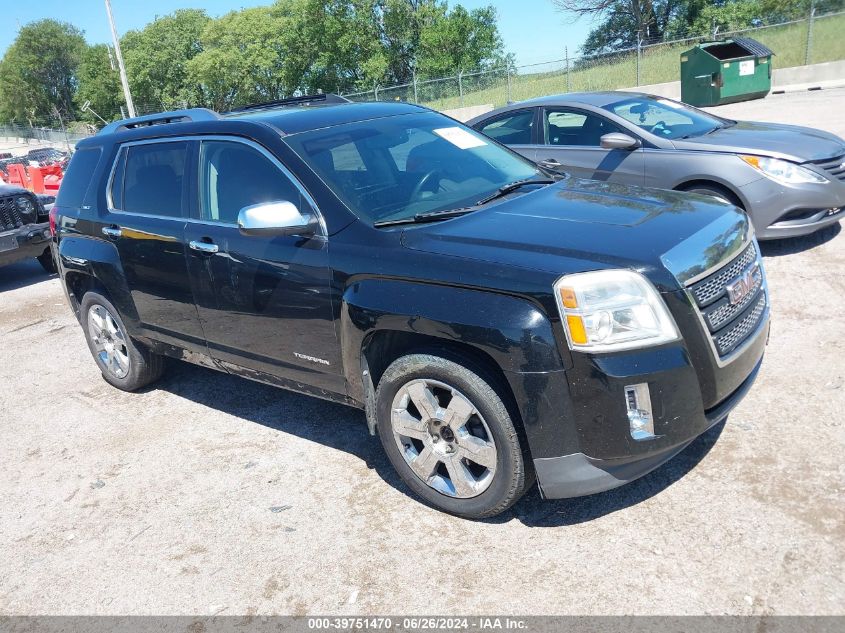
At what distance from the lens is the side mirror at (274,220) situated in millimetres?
3480

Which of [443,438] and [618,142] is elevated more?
[618,142]

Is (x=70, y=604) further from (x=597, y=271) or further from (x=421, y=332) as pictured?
(x=597, y=271)

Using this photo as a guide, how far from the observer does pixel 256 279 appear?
153 inches

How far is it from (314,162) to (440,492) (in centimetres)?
179

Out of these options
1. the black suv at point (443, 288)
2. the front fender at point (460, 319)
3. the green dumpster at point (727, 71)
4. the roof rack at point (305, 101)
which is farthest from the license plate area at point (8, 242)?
the green dumpster at point (727, 71)

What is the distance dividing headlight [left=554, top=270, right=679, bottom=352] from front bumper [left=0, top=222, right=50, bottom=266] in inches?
334

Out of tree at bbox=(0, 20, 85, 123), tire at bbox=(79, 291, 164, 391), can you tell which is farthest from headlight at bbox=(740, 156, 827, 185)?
tree at bbox=(0, 20, 85, 123)

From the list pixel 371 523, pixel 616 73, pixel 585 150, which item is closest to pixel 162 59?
pixel 616 73

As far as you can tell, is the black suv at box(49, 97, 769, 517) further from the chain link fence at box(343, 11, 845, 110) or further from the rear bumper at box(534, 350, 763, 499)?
the chain link fence at box(343, 11, 845, 110)

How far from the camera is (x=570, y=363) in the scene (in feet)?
9.37

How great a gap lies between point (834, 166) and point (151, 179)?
5.57 metres

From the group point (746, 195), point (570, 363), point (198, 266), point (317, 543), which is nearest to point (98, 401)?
point (198, 266)

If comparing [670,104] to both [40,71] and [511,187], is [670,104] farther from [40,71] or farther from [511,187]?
[40,71]

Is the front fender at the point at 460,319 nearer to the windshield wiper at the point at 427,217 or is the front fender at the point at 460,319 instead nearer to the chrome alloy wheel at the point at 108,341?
the windshield wiper at the point at 427,217
